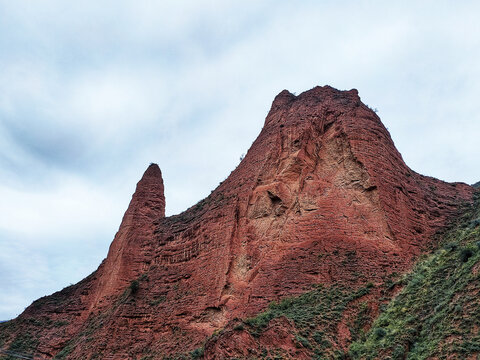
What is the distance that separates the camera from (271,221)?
81.8 ft

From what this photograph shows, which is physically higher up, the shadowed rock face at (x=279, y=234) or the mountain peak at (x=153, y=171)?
the mountain peak at (x=153, y=171)

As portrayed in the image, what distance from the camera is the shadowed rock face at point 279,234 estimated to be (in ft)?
Result: 72.9

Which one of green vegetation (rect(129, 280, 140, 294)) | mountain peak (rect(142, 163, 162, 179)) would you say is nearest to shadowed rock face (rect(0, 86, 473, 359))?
green vegetation (rect(129, 280, 140, 294))

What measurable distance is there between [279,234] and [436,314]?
378 inches

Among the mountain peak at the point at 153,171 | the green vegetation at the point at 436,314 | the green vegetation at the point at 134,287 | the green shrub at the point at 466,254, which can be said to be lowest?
the green vegetation at the point at 436,314

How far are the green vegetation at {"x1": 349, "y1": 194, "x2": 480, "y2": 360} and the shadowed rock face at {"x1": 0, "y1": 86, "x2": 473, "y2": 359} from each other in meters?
2.25

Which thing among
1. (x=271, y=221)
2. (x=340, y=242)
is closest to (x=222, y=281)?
(x=271, y=221)

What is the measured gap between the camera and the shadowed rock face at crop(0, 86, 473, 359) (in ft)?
72.9

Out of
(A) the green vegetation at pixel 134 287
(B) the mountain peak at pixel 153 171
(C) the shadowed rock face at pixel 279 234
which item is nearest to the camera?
(C) the shadowed rock face at pixel 279 234

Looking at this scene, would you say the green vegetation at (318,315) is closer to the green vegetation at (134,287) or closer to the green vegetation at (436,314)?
the green vegetation at (436,314)

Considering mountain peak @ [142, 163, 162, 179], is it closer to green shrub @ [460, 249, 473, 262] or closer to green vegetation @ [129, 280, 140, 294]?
green vegetation @ [129, 280, 140, 294]

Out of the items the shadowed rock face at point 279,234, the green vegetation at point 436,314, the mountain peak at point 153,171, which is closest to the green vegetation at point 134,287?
the shadowed rock face at point 279,234

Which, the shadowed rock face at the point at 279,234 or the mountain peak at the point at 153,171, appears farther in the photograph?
the mountain peak at the point at 153,171

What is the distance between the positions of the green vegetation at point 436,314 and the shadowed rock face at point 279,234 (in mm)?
2252
